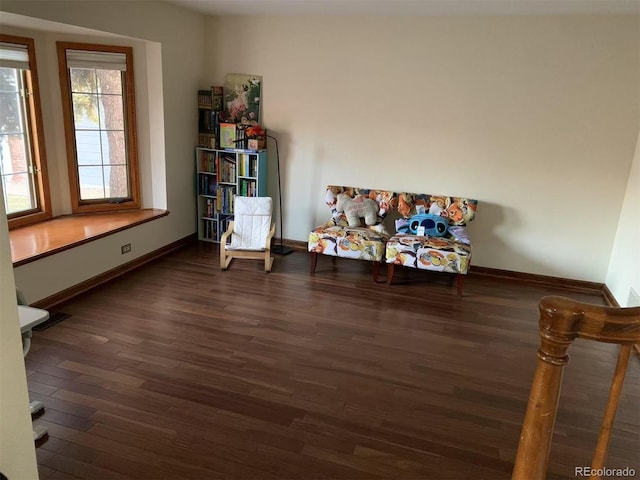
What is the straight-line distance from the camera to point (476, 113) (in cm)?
474

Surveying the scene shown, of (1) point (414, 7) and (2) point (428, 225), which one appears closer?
(1) point (414, 7)

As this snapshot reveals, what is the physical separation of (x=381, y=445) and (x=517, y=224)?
3238 mm

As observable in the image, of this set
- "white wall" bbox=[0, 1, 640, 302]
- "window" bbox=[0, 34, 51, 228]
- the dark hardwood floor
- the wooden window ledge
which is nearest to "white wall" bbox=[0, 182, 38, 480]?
the dark hardwood floor

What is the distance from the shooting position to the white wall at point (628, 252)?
12.7 feet

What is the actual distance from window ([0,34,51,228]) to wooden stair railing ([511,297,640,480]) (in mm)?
4431

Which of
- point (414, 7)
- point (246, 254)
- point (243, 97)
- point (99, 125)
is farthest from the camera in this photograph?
point (243, 97)

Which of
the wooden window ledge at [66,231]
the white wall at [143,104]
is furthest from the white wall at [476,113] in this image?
the wooden window ledge at [66,231]

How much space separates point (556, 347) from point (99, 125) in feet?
15.8

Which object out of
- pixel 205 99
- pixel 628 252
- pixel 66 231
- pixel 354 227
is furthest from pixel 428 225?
pixel 66 231

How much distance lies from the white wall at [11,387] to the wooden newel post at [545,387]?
3.96ft

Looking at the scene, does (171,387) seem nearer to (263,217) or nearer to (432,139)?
(263,217)

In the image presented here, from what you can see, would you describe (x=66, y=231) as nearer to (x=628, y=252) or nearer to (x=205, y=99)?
(x=205, y=99)

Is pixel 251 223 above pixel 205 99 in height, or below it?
below

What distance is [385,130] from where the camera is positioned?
505cm
